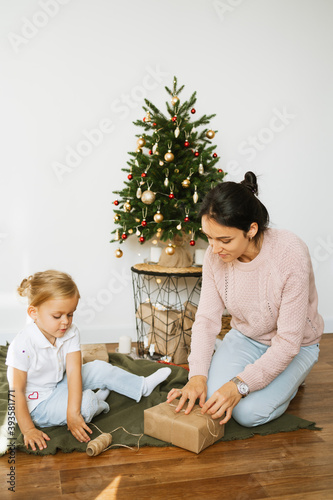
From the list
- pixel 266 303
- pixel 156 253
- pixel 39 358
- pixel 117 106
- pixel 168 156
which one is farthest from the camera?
pixel 117 106

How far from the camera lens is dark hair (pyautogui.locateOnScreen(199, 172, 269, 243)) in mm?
1579

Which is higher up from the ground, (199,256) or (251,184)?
(251,184)

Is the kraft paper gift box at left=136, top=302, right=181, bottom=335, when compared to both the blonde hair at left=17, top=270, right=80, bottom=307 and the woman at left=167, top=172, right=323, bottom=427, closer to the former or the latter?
the woman at left=167, top=172, right=323, bottom=427

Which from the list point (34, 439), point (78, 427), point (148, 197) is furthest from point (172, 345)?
point (34, 439)

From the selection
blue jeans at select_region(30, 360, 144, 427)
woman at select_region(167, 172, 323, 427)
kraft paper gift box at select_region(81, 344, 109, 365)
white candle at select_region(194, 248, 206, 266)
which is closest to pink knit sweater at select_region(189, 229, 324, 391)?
woman at select_region(167, 172, 323, 427)

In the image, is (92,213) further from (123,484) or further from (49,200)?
(123,484)

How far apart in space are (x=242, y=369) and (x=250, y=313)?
0.73 ft

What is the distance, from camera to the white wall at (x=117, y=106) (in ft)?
9.02

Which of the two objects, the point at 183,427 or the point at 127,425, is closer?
the point at 183,427

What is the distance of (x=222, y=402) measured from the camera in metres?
1.53

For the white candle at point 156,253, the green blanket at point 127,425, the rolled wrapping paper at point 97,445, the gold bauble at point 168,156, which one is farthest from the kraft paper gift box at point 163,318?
the rolled wrapping paper at point 97,445

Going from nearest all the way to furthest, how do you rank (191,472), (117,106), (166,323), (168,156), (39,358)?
(191,472)
(39,358)
(168,156)
(166,323)
(117,106)

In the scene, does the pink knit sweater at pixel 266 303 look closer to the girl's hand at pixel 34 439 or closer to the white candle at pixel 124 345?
the girl's hand at pixel 34 439

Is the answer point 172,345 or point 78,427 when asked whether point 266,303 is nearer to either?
point 78,427
